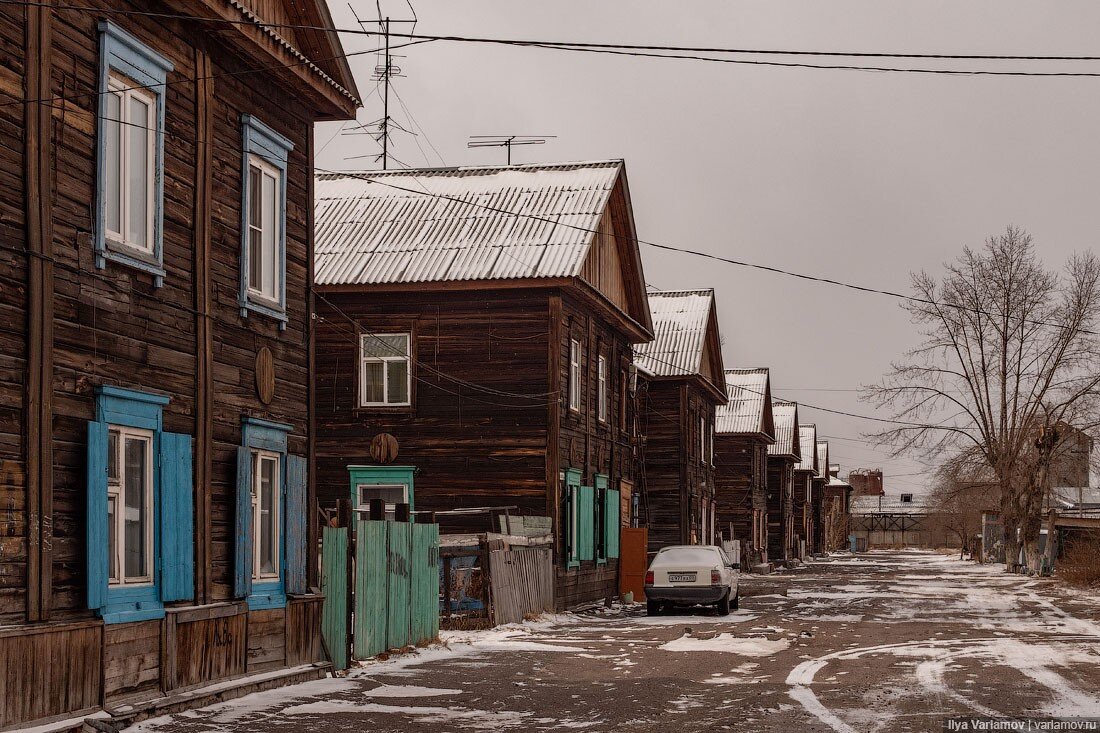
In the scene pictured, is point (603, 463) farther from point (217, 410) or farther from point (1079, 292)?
point (1079, 292)

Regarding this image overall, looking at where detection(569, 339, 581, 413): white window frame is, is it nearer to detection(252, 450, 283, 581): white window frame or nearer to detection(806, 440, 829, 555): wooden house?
detection(252, 450, 283, 581): white window frame

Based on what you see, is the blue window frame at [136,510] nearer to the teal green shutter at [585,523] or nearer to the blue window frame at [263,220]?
the blue window frame at [263,220]

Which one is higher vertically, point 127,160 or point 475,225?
point 475,225

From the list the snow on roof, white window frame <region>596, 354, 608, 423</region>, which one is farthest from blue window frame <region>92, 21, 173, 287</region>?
the snow on roof

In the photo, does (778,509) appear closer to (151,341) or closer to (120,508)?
(151,341)

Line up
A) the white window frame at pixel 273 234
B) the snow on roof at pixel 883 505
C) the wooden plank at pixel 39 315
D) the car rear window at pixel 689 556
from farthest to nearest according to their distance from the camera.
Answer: the snow on roof at pixel 883 505 → the car rear window at pixel 689 556 → the white window frame at pixel 273 234 → the wooden plank at pixel 39 315

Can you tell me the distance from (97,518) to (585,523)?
19681 millimetres

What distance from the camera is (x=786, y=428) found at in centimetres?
7538

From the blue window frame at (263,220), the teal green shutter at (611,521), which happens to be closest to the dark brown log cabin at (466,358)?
the teal green shutter at (611,521)

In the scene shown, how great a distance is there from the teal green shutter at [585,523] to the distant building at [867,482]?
158523mm

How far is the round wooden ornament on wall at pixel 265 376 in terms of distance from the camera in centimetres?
1522

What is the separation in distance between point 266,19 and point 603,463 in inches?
741

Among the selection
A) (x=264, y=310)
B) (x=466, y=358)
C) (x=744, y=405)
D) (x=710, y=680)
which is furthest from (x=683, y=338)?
(x=264, y=310)

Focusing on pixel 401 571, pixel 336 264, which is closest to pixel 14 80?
pixel 401 571
